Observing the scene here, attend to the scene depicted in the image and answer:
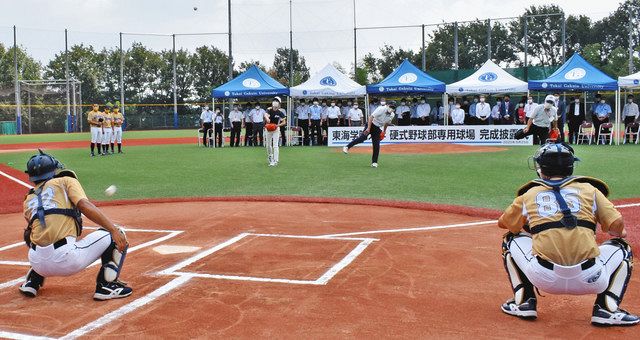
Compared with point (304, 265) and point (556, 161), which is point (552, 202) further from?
point (304, 265)

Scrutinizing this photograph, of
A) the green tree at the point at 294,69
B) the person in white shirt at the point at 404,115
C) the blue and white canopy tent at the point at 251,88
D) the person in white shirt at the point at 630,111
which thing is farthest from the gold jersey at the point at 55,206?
the green tree at the point at 294,69

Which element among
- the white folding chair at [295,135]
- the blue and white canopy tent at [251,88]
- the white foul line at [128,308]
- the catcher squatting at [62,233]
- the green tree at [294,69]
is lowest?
the white foul line at [128,308]

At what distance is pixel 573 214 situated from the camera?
4656 mm

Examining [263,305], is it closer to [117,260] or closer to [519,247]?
[117,260]

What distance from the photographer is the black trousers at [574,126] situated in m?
27.4

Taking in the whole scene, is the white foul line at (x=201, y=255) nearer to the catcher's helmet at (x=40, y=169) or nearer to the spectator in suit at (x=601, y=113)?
the catcher's helmet at (x=40, y=169)

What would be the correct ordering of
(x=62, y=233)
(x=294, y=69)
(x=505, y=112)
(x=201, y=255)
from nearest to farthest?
1. (x=62, y=233)
2. (x=201, y=255)
3. (x=505, y=112)
4. (x=294, y=69)

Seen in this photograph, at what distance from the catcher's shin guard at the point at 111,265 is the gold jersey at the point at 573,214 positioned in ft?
12.2

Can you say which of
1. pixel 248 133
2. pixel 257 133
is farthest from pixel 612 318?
pixel 248 133

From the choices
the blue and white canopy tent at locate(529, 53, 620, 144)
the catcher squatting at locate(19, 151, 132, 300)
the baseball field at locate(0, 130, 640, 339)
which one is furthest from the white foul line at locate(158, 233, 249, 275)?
the blue and white canopy tent at locate(529, 53, 620, 144)

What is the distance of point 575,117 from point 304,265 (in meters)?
23.9

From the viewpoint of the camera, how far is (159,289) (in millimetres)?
5887

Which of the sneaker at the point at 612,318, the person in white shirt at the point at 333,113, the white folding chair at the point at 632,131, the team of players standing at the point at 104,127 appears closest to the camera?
the sneaker at the point at 612,318

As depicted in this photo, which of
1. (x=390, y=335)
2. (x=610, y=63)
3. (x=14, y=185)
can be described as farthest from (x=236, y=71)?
(x=390, y=335)
